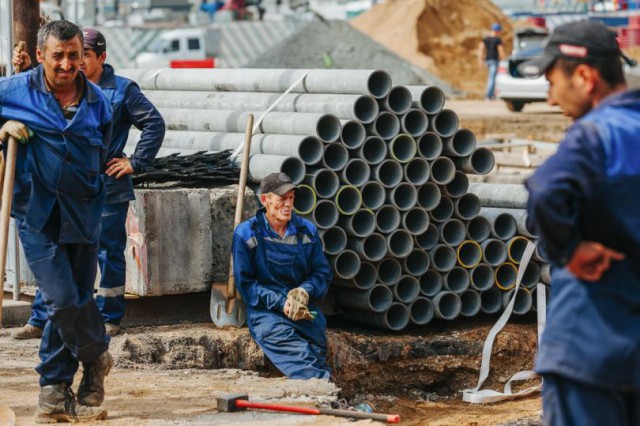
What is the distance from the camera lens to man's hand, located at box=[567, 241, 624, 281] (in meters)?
Answer: 4.07

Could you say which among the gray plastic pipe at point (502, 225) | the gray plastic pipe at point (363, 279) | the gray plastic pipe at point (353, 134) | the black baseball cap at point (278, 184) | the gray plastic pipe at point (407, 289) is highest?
the gray plastic pipe at point (353, 134)

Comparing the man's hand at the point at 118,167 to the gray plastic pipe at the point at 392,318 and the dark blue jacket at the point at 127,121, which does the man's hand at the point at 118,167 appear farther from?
the gray plastic pipe at the point at 392,318

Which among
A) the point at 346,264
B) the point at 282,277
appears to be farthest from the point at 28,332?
the point at 346,264

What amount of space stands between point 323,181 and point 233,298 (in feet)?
3.85

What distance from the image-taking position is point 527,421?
8.11 m

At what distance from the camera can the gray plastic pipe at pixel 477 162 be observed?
10367mm

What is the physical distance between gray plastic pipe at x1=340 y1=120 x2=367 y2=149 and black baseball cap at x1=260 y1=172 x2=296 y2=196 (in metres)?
1.23

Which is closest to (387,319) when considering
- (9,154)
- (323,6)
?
(9,154)

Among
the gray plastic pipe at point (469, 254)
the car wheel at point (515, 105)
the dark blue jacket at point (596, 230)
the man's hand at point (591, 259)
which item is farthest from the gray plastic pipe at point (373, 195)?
the car wheel at point (515, 105)

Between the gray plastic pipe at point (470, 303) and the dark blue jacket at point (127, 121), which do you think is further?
the gray plastic pipe at point (470, 303)

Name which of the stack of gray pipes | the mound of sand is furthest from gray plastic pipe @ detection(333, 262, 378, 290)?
the mound of sand

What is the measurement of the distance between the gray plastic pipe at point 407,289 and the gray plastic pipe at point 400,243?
0.25 m

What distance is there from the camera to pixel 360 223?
1001cm

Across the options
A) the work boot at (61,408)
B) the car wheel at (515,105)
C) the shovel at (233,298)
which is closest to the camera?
the work boot at (61,408)
